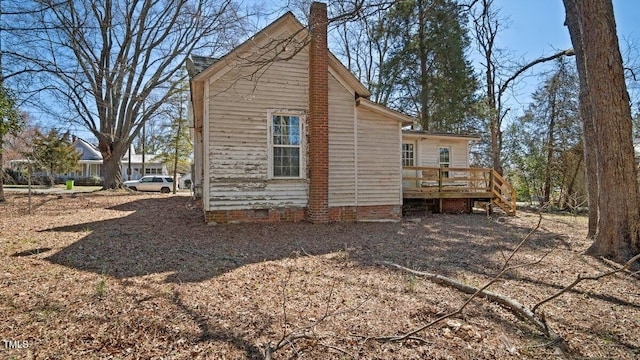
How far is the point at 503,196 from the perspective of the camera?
13484 mm

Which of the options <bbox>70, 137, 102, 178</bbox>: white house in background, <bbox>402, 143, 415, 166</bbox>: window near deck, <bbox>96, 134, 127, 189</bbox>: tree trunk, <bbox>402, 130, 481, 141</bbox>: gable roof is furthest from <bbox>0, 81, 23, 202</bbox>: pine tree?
<bbox>70, 137, 102, 178</bbox>: white house in background

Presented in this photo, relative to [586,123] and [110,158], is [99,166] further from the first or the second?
[586,123]

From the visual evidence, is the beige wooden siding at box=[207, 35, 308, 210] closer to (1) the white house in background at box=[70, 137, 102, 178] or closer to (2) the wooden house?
(2) the wooden house

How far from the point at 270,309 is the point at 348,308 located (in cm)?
81

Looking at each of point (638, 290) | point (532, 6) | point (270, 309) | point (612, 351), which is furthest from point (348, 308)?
point (532, 6)

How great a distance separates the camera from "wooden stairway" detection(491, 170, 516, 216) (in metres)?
12.9

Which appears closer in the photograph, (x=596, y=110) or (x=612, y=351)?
(x=612, y=351)

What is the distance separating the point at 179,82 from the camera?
65.6 ft

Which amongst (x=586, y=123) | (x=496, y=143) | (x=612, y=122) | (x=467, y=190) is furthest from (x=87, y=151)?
(x=612, y=122)

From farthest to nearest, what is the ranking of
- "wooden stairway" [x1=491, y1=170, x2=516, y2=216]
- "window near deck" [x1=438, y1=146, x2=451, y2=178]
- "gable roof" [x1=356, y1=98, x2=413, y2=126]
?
"window near deck" [x1=438, y1=146, x2=451, y2=178]
"wooden stairway" [x1=491, y1=170, x2=516, y2=216]
"gable roof" [x1=356, y1=98, x2=413, y2=126]

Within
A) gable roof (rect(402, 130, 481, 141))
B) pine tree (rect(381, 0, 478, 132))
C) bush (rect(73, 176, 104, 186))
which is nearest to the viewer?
gable roof (rect(402, 130, 481, 141))

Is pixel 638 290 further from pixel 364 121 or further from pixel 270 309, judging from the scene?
pixel 364 121

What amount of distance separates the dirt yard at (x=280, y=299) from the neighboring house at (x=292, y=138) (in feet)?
5.48

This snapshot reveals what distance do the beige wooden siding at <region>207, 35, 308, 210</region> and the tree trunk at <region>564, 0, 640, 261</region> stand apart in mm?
5968
